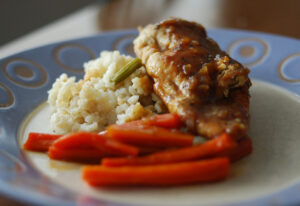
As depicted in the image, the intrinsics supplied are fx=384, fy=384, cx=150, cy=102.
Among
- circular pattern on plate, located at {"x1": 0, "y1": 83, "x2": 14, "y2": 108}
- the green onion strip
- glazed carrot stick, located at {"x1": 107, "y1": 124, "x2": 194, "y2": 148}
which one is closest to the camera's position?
glazed carrot stick, located at {"x1": 107, "y1": 124, "x2": 194, "y2": 148}

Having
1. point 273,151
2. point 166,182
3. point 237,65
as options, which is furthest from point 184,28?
point 166,182

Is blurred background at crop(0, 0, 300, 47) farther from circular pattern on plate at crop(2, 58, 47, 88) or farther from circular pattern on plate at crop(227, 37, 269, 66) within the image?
circular pattern on plate at crop(2, 58, 47, 88)

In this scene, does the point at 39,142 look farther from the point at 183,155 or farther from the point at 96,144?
the point at 183,155

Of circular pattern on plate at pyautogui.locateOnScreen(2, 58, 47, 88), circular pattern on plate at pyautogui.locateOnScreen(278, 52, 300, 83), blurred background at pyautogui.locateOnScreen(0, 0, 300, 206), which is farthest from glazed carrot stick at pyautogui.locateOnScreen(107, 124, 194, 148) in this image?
blurred background at pyautogui.locateOnScreen(0, 0, 300, 206)

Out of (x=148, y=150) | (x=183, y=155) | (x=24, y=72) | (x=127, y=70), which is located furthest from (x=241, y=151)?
(x=24, y=72)

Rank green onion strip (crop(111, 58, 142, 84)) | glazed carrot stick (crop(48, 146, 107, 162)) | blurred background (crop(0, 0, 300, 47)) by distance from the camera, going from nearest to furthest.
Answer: glazed carrot stick (crop(48, 146, 107, 162)) → green onion strip (crop(111, 58, 142, 84)) → blurred background (crop(0, 0, 300, 47))

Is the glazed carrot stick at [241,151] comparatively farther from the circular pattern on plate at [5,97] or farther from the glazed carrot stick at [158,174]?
the circular pattern on plate at [5,97]

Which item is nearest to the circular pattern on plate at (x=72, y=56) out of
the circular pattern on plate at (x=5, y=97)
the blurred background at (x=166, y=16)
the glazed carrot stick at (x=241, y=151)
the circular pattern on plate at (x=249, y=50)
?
the circular pattern on plate at (x=5, y=97)

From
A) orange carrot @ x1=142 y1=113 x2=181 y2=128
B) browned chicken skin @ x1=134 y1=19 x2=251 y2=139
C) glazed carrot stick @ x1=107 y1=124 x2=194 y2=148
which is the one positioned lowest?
glazed carrot stick @ x1=107 y1=124 x2=194 y2=148
